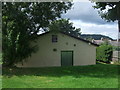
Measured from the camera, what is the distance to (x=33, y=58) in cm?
1736

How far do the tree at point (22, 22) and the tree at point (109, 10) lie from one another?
8.31ft

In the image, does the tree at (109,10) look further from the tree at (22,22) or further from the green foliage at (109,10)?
the tree at (22,22)

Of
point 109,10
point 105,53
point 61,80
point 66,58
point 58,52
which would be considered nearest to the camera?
point 61,80

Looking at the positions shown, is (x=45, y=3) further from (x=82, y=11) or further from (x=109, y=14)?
(x=109, y=14)

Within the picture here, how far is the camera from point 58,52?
714 inches

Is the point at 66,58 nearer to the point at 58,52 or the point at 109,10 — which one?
the point at 58,52

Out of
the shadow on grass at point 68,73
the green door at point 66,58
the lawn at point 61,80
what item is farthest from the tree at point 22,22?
the green door at point 66,58

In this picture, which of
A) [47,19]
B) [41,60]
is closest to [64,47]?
[41,60]

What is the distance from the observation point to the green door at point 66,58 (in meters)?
18.4

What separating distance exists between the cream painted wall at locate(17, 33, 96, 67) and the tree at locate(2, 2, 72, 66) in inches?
141

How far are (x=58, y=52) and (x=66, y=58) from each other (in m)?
1.12

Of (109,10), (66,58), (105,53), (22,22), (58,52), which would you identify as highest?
(109,10)

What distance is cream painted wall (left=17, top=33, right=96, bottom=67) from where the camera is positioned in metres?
17.5

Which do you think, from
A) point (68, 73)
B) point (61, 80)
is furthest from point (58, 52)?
point (61, 80)
